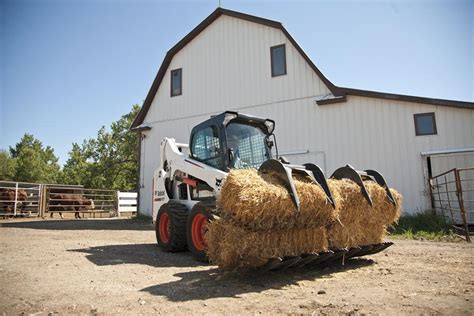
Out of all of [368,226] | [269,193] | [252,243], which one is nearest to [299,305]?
[252,243]

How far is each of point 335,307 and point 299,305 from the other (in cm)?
35

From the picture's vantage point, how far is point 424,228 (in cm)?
999

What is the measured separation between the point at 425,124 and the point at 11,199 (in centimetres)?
2212

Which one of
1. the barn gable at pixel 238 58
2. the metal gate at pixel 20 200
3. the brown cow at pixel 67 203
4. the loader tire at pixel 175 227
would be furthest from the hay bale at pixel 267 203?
the brown cow at pixel 67 203

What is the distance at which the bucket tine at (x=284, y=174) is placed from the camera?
4.24 meters

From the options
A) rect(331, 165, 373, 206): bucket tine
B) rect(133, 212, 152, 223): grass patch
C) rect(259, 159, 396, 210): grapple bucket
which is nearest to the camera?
rect(259, 159, 396, 210): grapple bucket

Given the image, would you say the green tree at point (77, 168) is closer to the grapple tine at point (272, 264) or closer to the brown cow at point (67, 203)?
the brown cow at point (67, 203)

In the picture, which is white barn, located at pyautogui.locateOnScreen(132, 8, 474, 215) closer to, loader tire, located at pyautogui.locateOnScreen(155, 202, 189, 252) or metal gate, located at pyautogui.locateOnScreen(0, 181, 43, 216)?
loader tire, located at pyautogui.locateOnScreen(155, 202, 189, 252)

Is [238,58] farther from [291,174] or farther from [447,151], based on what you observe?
[291,174]

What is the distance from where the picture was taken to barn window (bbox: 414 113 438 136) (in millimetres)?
10992

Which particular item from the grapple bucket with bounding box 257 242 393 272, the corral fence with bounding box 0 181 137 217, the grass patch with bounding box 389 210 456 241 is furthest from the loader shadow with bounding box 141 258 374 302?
the corral fence with bounding box 0 181 137 217

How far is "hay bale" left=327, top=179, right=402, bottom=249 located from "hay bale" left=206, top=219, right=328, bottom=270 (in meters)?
0.77

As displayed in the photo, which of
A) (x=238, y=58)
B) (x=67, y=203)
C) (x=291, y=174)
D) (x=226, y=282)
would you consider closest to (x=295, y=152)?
(x=238, y=58)

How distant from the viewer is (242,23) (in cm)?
1533
